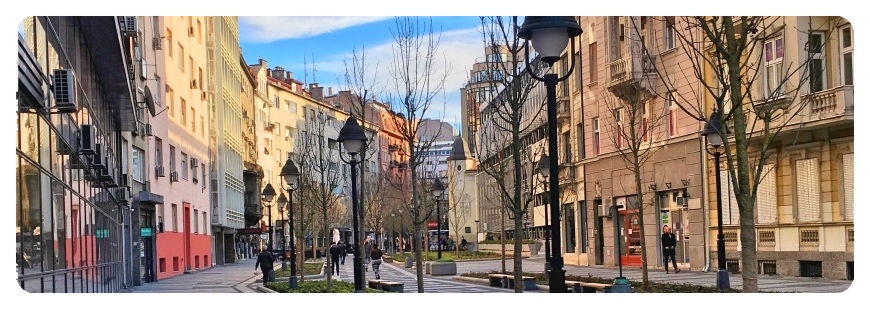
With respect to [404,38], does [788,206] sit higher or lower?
lower

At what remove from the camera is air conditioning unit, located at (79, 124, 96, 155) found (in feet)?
58.7

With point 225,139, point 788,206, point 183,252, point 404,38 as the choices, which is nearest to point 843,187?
point 788,206

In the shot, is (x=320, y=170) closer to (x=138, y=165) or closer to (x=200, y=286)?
(x=200, y=286)

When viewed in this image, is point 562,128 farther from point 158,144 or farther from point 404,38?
point 404,38

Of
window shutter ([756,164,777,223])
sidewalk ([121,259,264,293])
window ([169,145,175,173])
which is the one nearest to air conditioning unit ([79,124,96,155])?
sidewalk ([121,259,264,293])

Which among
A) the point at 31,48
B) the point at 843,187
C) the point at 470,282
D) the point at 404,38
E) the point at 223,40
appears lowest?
the point at 470,282

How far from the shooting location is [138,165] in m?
37.2

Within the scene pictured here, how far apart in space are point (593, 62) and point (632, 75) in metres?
6.51

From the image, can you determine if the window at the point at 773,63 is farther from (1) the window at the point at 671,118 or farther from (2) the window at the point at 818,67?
(1) the window at the point at 671,118

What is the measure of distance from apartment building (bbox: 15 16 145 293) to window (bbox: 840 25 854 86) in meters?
15.5

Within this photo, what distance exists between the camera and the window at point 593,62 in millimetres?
43625

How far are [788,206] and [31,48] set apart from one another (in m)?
21.6

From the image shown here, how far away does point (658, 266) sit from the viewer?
38.6 m

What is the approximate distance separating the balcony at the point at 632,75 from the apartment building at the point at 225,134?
24.6 m
